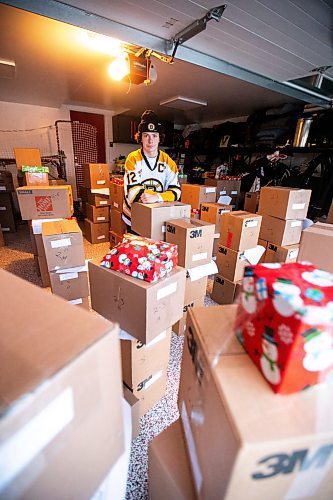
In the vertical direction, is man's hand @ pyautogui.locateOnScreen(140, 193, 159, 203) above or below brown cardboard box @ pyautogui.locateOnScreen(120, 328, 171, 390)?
above

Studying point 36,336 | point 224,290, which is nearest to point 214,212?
point 224,290

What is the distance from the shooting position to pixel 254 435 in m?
0.35

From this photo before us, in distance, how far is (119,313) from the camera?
3.21 feet

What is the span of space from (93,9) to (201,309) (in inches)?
63.0

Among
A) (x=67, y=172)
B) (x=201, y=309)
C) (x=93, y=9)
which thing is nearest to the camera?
(x=201, y=309)

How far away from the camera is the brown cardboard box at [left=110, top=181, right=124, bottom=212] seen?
9.72 feet

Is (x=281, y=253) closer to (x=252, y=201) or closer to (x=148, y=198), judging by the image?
(x=148, y=198)

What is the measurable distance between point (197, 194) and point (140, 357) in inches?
97.3

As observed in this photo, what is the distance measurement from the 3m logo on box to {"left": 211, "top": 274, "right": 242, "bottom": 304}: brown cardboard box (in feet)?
5.89

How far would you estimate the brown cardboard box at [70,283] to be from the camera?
174cm

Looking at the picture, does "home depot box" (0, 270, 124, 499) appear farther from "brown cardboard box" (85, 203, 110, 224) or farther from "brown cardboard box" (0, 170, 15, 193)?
"brown cardboard box" (0, 170, 15, 193)

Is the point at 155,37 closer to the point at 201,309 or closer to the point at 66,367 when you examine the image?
the point at 201,309

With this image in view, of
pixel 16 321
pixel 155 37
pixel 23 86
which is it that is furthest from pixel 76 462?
pixel 23 86

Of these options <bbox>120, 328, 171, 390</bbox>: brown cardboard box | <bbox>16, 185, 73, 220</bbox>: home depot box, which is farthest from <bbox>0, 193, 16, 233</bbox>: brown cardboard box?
<bbox>120, 328, 171, 390</bbox>: brown cardboard box
